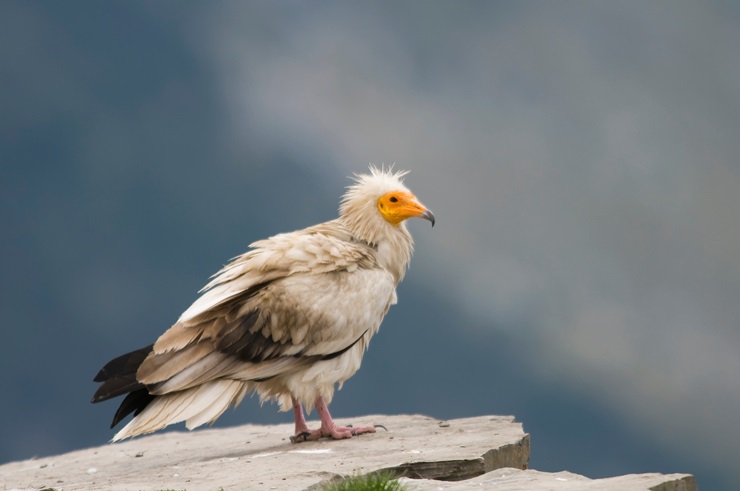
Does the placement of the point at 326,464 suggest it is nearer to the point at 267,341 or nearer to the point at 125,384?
the point at 267,341

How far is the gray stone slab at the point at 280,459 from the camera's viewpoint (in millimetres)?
8430

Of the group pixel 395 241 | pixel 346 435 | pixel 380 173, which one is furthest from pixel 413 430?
pixel 380 173

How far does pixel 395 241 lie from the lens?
10.8 metres

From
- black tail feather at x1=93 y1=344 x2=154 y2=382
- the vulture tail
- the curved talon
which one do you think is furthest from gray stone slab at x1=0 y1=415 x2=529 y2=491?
black tail feather at x1=93 y1=344 x2=154 y2=382

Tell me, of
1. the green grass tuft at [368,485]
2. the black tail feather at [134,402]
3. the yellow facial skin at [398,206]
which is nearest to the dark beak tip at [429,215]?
the yellow facial skin at [398,206]

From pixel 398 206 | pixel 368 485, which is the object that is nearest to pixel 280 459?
pixel 368 485

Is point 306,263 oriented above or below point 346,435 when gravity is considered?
above

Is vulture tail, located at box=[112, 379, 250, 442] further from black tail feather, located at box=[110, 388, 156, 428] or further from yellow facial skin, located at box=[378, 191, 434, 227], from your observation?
yellow facial skin, located at box=[378, 191, 434, 227]

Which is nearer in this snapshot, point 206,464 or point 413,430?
point 206,464

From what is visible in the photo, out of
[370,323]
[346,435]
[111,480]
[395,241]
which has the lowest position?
[111,480]

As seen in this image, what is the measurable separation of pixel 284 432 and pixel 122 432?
265 centimetres

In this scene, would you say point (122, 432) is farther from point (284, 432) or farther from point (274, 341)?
point (284, 432)

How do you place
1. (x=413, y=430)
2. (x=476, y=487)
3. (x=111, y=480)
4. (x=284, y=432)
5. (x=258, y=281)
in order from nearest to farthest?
(x=476, y=487), (x=111, y=480), (x=258, y=281), (x=413, y=430), (x=284, y=432)

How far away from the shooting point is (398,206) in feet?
35.6
